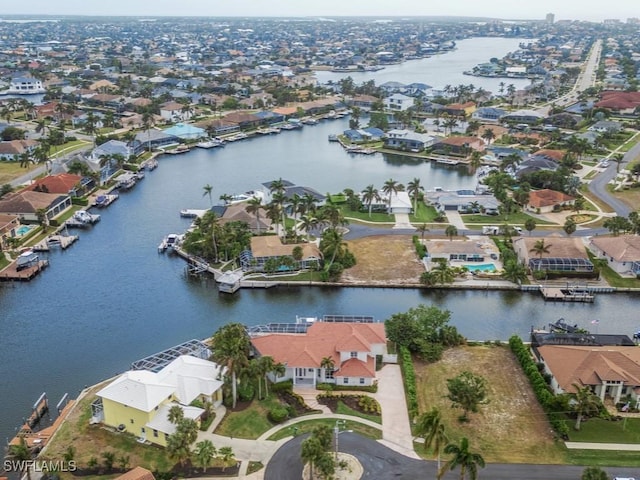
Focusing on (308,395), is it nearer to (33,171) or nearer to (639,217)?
(639,217)

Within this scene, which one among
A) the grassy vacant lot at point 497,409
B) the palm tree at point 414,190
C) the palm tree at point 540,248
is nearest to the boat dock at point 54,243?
the palm tree at point 414,190

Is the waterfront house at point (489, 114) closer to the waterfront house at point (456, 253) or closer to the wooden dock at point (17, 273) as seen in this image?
the waterfront house at point (456, 253)

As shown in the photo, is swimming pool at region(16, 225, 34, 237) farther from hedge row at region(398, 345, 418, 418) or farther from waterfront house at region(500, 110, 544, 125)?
waterfront house at region(500, 110, 544, 125)

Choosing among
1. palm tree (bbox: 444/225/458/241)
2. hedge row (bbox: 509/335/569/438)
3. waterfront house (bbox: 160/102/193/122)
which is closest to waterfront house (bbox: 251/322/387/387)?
hedge row (bbox: 509/335/569/438)

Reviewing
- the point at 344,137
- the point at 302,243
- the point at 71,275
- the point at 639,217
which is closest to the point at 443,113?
the point at 344,137

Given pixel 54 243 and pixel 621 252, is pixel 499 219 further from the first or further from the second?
pixel 54 243
